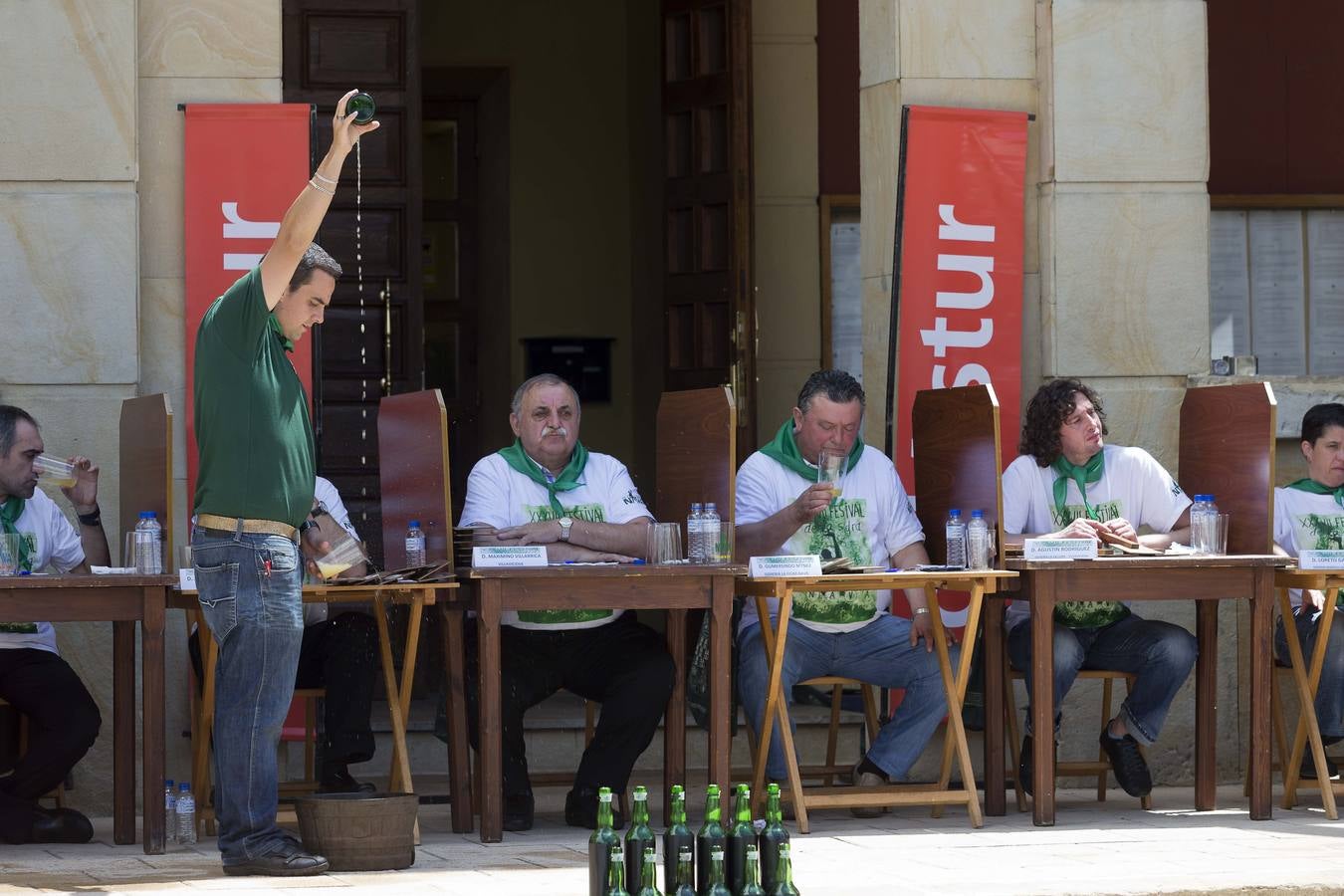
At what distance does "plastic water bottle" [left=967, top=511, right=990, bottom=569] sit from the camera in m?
6.45


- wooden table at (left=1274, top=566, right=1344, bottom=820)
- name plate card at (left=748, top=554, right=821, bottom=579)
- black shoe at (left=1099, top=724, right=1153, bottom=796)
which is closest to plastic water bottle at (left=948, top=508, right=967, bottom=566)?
name plate card at (left=748, top=554, right=821, bottom=579)

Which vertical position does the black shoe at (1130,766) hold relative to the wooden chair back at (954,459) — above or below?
below

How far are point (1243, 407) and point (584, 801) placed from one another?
2.53 m

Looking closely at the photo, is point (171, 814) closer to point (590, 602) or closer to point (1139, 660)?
point (590, 602)

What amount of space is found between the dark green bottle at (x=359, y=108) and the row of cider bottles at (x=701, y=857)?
1702 mm

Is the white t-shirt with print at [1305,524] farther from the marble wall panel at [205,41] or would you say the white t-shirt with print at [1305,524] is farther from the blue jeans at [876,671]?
→ the marble wall panel at [205,41]

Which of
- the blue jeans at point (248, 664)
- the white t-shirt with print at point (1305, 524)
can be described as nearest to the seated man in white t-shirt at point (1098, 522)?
the white t-shirt with print at point (1305, 524)

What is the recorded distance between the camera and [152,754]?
587 centimetres

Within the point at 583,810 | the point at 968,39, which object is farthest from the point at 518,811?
the point at 968,39

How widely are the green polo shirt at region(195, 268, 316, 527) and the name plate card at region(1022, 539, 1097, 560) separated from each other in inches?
90.7

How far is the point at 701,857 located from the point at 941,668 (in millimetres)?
2201

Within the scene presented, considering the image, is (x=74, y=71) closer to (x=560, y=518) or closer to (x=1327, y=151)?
(x=560, y=518)

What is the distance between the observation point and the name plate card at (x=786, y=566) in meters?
6.20

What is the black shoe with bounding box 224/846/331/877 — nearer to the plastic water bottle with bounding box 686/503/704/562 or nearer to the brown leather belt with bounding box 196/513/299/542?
the brown leather belt with bounding box 196/513/299/542
